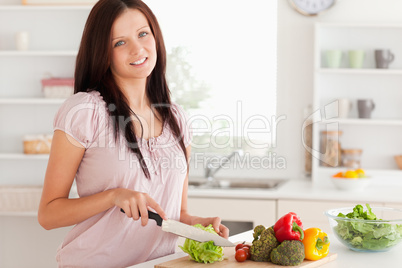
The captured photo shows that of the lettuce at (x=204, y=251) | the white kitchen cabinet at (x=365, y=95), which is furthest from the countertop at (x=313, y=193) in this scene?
the lettuce at (x=204, y=251)

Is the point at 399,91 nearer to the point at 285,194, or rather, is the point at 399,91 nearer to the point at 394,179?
the point at 394,179

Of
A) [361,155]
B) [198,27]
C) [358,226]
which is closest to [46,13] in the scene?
[198,27]

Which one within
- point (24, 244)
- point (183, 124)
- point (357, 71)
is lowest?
point (24, 244)

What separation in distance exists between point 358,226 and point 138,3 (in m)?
1.02

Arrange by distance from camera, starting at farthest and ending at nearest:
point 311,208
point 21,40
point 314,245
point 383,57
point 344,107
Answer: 1. point 21,40
2. point 344,107
3. point 383,57
4. point 311,208
5. point 314,245

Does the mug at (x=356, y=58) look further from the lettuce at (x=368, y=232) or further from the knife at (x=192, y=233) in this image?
the knife at (x=192, y=233)

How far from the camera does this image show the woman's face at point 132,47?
1845 mm

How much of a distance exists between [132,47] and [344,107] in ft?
7.76

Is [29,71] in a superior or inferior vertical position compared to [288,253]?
superior

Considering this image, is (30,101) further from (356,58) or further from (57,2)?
(356,58)

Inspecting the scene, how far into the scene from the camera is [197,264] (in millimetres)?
1671

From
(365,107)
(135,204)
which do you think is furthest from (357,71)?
(135,204)

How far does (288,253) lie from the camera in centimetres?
165

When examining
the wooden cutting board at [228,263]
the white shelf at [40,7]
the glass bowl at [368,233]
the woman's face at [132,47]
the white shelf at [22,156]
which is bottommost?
the wooden cutting board at [228,263]
